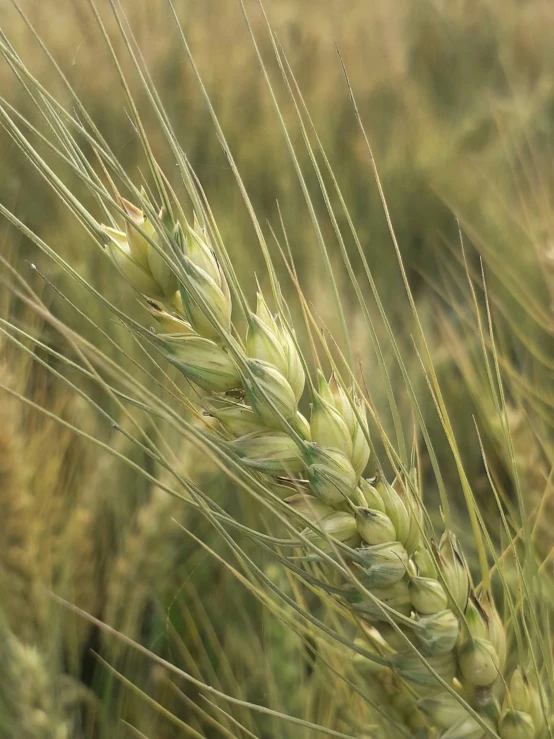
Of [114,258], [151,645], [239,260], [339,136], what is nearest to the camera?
[114,258]

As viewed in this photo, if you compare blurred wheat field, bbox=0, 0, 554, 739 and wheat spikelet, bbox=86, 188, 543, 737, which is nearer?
wheat spikelet, bbox=86, 188, 543, 737

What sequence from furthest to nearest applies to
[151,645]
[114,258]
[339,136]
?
[339,136] → [151,645] → [114,258]

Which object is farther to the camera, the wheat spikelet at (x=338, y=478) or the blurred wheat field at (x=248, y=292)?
the blurred wheat field at (x=248, y=292)

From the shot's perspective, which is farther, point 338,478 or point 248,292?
point 248,292

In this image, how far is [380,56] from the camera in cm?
176

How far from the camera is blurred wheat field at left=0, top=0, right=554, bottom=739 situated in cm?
57

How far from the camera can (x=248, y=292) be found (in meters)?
0.99

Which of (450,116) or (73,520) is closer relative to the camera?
(73,520)

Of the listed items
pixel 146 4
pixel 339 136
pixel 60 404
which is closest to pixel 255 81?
pixel 339 136

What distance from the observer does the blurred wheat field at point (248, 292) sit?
566 mm

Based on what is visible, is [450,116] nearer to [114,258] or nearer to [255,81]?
[255,81]

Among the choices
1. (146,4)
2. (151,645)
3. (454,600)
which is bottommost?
(151,645)

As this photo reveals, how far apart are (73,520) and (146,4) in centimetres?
172

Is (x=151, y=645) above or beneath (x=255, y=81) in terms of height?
beneath
